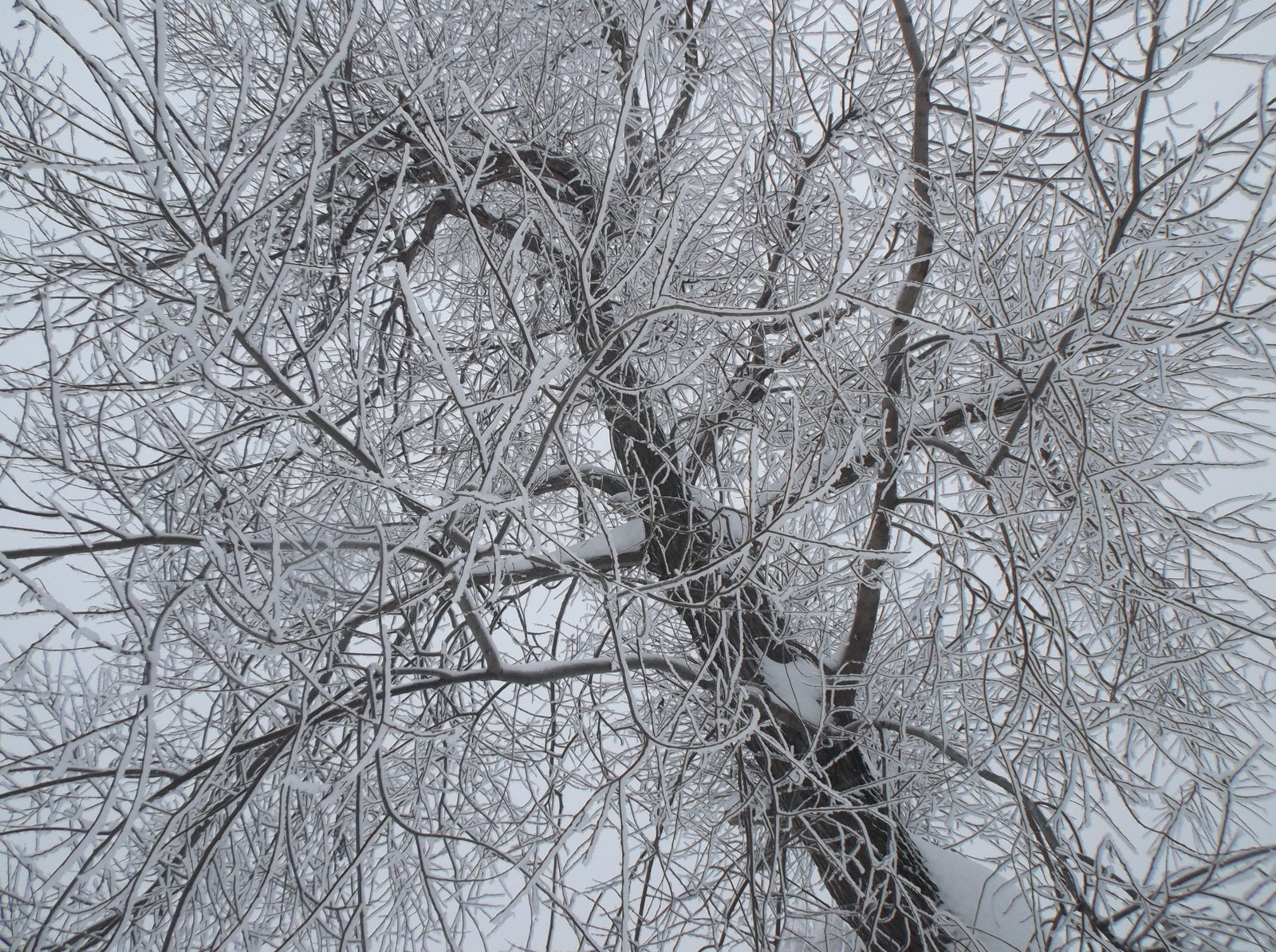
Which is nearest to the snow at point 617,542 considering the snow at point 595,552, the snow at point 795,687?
the snow at point 595,552

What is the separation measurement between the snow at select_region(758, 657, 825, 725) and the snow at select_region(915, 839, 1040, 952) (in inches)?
26.5

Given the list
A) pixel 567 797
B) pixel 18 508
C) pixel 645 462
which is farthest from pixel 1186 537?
pixel 18 508

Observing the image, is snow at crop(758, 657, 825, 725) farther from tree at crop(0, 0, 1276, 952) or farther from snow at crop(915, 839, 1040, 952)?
snow at crop(915, 839, 1040, 952)

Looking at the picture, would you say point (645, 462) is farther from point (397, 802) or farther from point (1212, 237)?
point (1212, 237)

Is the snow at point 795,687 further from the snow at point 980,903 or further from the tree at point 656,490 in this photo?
the snow at point 980,903

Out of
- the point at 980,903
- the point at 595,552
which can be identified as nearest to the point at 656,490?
the point at 595,552

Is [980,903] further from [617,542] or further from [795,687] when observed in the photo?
[617,542]

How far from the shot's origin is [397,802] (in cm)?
329

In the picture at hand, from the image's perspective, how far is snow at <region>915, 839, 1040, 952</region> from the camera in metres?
2.50

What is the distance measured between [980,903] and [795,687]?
0.90 meters

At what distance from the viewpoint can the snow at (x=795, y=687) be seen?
2.80m

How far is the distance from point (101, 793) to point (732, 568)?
2.43m

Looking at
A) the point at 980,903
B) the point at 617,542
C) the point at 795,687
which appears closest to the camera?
the point at 980,903

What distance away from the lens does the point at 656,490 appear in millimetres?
2709
